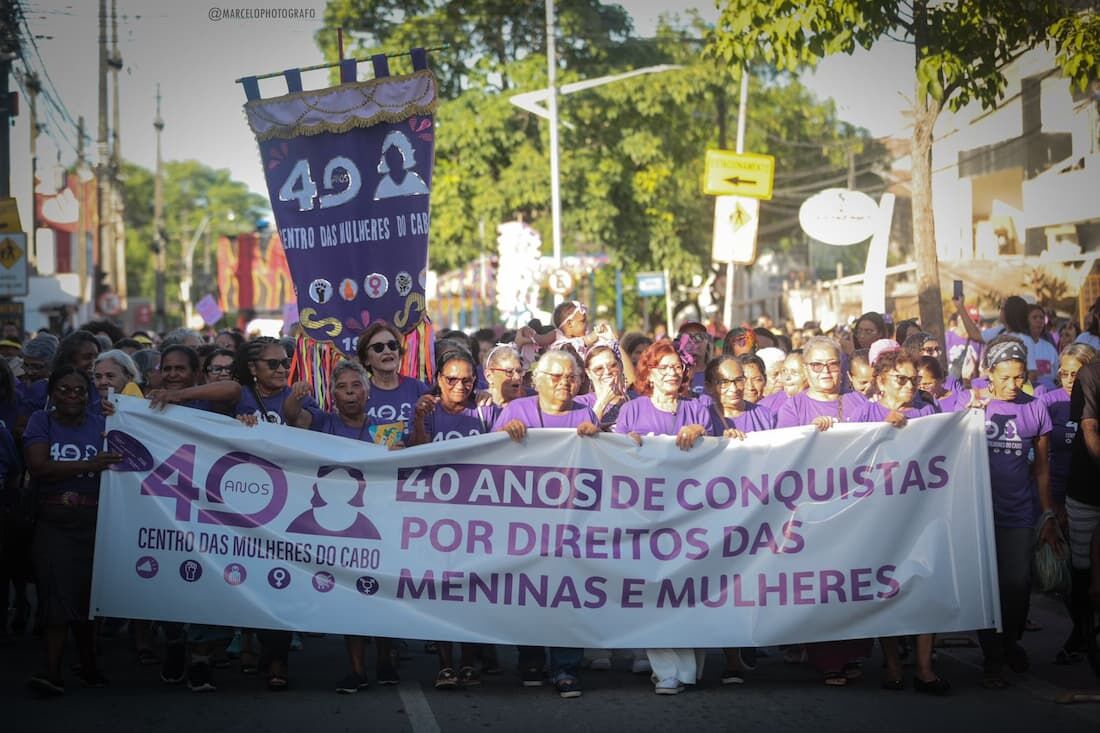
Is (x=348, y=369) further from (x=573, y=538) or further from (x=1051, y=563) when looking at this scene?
(x=1051, y=563)

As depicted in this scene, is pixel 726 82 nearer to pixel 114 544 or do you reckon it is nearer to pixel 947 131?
pixel 947 131

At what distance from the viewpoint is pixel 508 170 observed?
31781 millimetres

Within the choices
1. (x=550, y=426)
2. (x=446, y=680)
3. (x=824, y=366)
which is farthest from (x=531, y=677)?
(x=824, y=366)

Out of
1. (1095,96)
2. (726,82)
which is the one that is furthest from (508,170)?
(1095,96)

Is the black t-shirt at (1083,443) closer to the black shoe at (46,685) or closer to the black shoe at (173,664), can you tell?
the black shoe at (173,664)

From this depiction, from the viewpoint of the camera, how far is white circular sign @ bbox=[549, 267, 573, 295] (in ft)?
58.9

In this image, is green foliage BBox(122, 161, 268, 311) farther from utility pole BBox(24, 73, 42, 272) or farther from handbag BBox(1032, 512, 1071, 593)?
handbag BBox(1032, 512, 1071, 593)

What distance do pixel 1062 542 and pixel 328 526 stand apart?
383 centimetres

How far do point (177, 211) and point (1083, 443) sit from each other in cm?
11836

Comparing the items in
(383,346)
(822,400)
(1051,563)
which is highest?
(383,346)

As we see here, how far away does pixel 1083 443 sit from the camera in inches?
295

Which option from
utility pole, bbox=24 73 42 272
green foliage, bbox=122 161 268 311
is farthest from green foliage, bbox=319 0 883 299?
green foliage, bbox=122 161 268 311

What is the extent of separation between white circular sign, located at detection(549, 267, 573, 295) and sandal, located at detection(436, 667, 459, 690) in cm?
1078

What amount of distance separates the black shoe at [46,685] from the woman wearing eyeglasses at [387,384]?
207 cm
